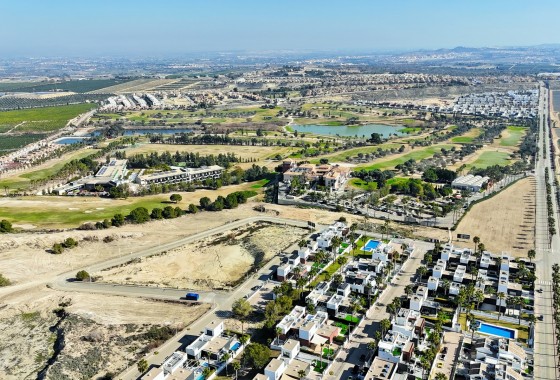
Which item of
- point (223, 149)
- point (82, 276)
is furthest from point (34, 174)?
point (82, 276)

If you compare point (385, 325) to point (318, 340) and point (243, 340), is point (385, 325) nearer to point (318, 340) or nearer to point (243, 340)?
point (318, 340)

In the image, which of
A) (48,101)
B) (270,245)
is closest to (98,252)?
(270,245)

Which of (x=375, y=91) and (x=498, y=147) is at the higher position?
(x=375, y=91)

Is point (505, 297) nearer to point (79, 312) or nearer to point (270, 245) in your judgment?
point (270, 245)

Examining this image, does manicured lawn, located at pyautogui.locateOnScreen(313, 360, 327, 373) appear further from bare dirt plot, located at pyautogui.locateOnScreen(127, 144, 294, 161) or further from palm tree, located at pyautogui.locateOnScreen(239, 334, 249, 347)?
bare dirt plot, located at pyautogui.locateOnScreen(127, 144, 294, 161)

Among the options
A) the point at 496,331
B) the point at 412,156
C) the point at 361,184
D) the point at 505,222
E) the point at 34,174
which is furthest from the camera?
the point at 412,156

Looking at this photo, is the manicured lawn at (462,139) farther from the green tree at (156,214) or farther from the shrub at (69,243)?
the shrub at (69,243)

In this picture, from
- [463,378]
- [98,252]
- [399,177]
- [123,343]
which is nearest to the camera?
[463,378]
